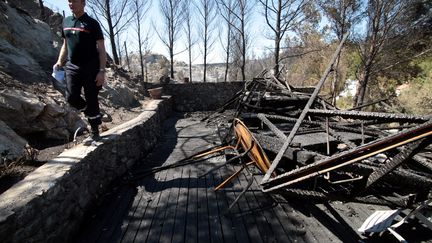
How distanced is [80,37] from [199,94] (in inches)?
399

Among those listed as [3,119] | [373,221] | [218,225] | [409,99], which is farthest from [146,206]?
[409,99]

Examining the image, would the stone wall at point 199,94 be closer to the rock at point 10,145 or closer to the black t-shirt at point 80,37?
the black t-shirt at point 80,37

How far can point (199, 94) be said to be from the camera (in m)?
13.1

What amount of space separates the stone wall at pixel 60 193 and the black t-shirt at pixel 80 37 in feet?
3.72

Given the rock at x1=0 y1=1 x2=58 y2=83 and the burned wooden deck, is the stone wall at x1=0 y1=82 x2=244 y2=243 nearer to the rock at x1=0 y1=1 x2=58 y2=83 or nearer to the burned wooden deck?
the burned wooden deck

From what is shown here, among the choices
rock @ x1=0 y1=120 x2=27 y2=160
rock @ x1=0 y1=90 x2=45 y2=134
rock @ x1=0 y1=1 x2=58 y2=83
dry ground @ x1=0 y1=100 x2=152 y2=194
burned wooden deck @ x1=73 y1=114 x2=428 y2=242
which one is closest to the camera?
dry ground @ x1=0 y1=100 x2=152 y2=194

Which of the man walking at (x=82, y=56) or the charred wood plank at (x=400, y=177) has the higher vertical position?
the man walking at (x=82, y=56)

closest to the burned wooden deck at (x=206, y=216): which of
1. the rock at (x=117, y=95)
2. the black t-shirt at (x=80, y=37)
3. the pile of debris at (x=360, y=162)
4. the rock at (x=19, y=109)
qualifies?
the pile of debris at (x=360, y=162)

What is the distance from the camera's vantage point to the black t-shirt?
2.98 m

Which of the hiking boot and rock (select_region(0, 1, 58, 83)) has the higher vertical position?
rock (select_region(0, 1, 58, 83))

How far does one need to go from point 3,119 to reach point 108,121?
2.36 meters

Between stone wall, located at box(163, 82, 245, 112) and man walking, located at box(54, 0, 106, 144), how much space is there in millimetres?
9580

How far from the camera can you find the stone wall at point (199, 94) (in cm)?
1290

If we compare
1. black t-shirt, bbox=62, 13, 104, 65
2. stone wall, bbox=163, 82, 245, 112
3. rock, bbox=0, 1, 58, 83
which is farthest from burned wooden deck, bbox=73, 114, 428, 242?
stone wall, bbox=163, 82, 245, 112
